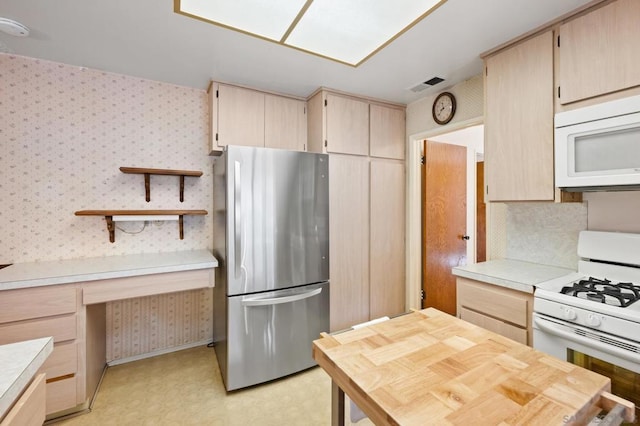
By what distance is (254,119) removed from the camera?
2.56 m

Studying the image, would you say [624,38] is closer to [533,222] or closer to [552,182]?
[552,182]

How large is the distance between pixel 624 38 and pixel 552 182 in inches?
29.6

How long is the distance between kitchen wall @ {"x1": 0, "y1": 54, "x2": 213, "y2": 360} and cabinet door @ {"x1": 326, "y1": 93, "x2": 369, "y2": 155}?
1200 millimetres

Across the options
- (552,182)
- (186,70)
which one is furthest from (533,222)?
(186,70)

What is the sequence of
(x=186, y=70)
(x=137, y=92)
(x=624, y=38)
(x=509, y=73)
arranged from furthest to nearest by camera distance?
1. (x=137, y=92)
2. (x=186, y=70)
3. (x=509, y=73)
4. (x=624, y=38)

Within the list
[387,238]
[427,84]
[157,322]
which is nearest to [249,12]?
[427,84]

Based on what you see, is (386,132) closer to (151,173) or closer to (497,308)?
(497,308)

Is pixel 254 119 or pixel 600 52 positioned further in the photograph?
pixel 254 119

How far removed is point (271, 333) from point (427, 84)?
97.4 inches

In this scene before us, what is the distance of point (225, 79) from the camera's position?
94.5 inches

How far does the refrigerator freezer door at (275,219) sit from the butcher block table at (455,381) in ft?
3.71

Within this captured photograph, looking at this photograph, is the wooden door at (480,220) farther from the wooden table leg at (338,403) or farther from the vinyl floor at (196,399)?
the wooden table leg at (338,403)

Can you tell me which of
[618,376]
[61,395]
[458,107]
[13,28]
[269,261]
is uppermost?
[13,28]

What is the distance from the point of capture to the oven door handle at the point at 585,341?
1.17 metres
